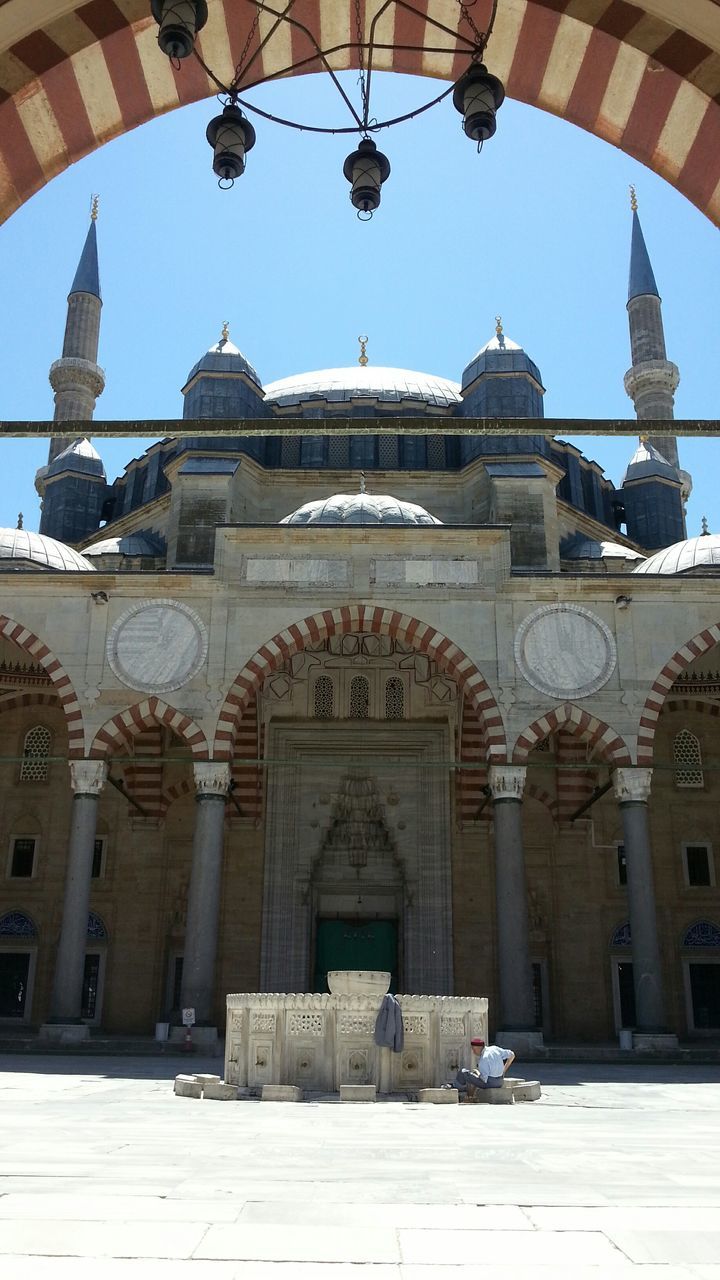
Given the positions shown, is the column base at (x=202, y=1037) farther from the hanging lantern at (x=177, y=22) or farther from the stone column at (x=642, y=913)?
the hanging lantern at (x=177, y=22)

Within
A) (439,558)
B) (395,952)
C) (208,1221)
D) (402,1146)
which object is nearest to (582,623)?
(439,558)

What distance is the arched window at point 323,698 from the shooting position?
61.7 ft

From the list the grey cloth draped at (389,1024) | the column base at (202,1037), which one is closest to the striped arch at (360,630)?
the column base at (202,1037)

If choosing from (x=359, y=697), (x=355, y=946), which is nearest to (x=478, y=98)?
Answer: (x=359, y=697)

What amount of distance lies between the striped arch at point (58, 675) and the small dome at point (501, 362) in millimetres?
9930

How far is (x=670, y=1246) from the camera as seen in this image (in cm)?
283

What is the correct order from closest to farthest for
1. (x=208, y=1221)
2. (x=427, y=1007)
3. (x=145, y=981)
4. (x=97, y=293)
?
(x=208, y=1221) → (x=427, y=1007) → (x=145, y=981) → (x=97, y=293)

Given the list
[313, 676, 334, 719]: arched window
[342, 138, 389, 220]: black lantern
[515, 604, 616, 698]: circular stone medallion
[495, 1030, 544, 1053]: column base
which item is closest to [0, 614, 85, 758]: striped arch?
[313, 676, 334, 719]: arched window

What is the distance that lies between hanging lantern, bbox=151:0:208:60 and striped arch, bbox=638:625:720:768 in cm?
1242

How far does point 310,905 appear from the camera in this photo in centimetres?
1817

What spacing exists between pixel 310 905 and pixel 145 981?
2.83m

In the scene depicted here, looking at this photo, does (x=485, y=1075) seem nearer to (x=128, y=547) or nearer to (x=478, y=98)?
(x=478, y=98)

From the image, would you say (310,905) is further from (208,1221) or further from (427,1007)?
(208,1221)

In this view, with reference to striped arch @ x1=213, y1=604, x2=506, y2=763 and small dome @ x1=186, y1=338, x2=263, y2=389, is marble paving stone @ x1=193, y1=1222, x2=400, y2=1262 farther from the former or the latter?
small dome @ x1=186, y1=338, x2=263, y2=389
